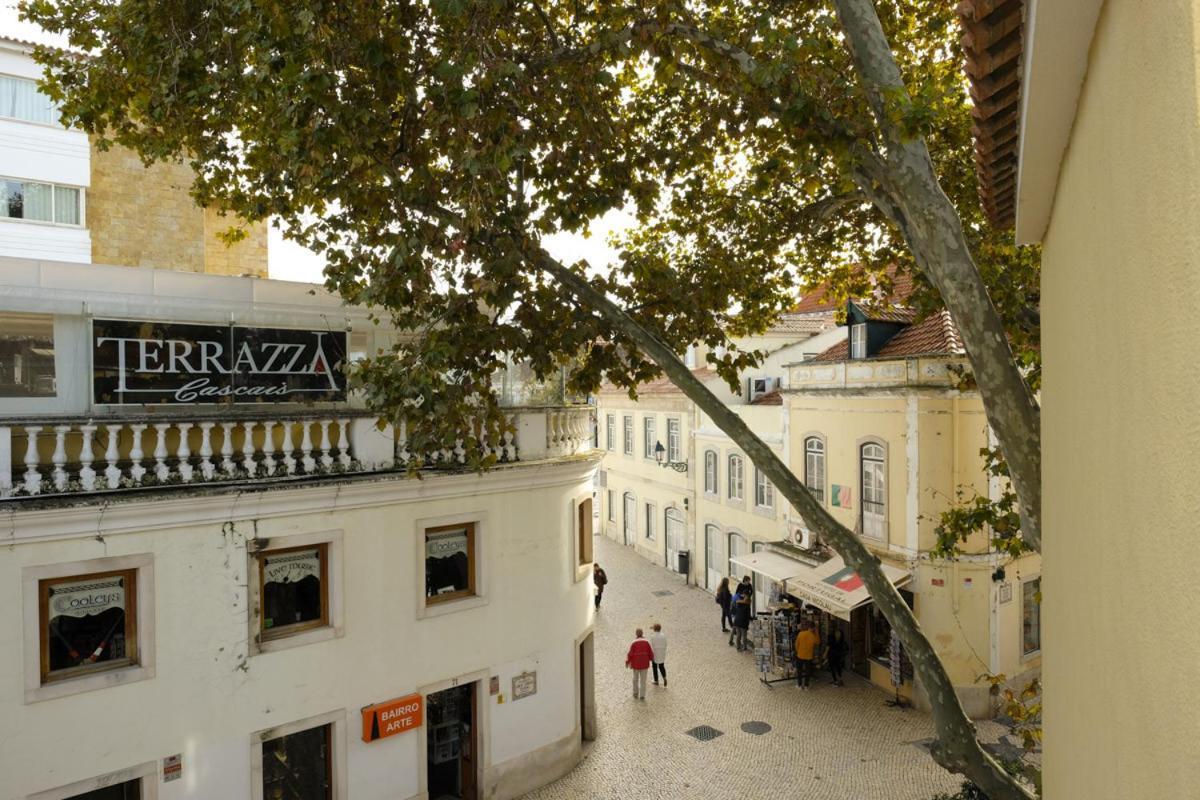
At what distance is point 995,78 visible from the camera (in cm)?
418

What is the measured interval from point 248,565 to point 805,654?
12669 mm

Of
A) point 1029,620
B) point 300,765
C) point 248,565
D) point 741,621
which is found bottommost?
point 741,621

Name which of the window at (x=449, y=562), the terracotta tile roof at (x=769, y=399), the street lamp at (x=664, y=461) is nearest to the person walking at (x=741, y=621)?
the terracotta tile roof at (x=769, y=399)

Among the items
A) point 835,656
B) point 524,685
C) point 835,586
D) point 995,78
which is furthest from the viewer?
point 835,656

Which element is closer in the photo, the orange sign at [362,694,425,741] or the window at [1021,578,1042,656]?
the orange sign at [362,694,425,741]

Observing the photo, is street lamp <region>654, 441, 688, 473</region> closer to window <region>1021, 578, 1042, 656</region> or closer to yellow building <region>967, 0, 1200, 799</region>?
window <region>1021, 578, 1042, 656</region>

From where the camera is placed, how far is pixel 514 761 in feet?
41.1

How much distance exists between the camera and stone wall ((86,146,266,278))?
16.2m

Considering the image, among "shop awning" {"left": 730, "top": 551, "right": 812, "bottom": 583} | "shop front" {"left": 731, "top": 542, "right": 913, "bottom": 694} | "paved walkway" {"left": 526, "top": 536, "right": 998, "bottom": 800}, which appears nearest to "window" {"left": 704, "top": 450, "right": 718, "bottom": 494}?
"shop awning" {"left": 730, "top": 551, "right": 812, "bottom": 583}

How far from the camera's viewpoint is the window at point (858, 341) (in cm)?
1842

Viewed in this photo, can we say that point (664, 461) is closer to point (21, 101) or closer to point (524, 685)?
point (524, 685)

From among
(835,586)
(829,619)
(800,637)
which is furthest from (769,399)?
(800,637)

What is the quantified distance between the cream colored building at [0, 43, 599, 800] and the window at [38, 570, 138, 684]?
0.03 metres

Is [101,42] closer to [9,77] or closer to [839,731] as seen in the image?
[9,77]
